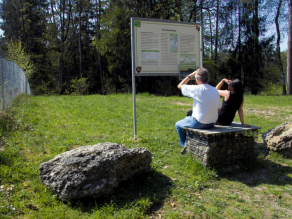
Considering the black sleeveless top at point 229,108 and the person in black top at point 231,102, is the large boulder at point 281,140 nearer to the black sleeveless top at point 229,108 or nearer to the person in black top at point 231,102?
the person in black top at point 231,102

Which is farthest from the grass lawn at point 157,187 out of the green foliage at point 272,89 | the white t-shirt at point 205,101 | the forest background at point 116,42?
the green foliage at point 272,89

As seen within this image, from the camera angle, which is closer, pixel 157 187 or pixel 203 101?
pixel 157 187

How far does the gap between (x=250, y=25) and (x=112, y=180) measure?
107ft

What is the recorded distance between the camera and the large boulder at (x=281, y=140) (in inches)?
195

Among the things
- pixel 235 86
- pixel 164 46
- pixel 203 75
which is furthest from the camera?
pixel 164 46

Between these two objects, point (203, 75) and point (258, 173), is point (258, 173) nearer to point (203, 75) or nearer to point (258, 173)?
point (258, 173)

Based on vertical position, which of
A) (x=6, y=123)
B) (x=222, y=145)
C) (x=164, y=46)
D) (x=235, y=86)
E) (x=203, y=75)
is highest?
(x=164, y=46)

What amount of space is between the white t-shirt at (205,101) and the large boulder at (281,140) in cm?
170

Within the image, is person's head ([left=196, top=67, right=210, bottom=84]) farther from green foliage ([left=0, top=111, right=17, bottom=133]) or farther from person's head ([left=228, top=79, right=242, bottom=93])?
green foliage ([left=0, top=111, right=17, bottom=133])

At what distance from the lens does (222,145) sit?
4301 mm

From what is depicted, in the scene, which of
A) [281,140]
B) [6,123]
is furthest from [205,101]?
[6,123]

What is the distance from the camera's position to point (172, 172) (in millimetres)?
4250

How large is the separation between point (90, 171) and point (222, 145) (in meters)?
2.33

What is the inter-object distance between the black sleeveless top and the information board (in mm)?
1685
